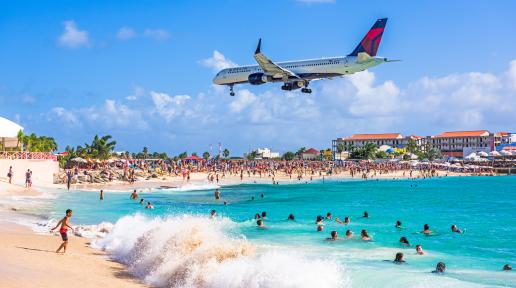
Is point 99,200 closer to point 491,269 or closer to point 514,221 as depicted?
point 514,221

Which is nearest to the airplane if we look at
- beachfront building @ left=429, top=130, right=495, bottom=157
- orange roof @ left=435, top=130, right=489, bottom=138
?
beachfront building @ left=429, top=130, right=495, bottom=157

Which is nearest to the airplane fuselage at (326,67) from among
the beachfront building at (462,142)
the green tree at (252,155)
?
the green tree at (252,155)

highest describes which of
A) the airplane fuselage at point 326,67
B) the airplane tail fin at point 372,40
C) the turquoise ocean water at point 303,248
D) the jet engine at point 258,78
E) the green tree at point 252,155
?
the airplane tail fin at point 372,40

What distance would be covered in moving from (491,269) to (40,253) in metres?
9.60

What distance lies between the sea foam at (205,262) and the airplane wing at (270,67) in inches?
890

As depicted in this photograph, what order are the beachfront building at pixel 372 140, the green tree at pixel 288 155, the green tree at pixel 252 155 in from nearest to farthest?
the green tree at pixel 252 155, the green tree at pixel 288 155, the beachfront building at pixel 372 140

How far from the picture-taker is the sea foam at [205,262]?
895cm

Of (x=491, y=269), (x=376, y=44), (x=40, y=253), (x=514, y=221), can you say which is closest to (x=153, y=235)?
(x=40, y=253)

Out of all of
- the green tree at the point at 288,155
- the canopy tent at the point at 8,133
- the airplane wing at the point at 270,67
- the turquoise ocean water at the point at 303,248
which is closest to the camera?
the turquoise ocean water at the point at 303,248

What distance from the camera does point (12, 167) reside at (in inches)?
1364

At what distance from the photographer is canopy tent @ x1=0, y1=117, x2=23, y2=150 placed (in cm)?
4028

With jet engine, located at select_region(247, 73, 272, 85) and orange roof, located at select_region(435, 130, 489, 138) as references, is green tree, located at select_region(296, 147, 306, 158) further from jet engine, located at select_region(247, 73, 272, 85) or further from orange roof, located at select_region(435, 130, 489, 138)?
jet engine, located at select_region(247, 73, 272, 85)

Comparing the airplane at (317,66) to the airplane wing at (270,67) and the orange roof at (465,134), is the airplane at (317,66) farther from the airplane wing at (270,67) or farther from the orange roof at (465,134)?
the orange roof at (465,134)

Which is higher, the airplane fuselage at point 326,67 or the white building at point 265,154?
the airplane fuselage at point 326,67
